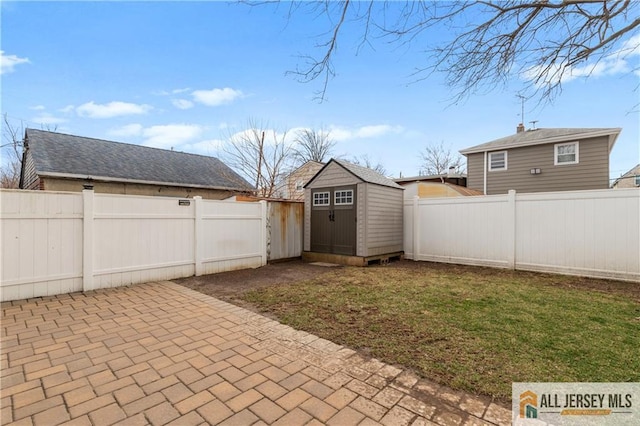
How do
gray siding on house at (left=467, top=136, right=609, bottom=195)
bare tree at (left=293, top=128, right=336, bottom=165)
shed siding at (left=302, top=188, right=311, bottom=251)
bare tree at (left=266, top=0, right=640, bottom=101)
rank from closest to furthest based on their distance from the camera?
bare tree at (left=266, top=0, right=640, bottom=101) < shed siding at (left=302, top=188, right=311, bottom=251) < gray siding on house at (left=467, top=136, right=609, bottom=195) < bare tree at (left=293, top=128, right=336, bottom=165)

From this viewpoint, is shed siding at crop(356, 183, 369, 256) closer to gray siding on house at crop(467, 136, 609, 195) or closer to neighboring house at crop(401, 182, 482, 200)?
neighboring house at crop(401, 182, 482, 200)

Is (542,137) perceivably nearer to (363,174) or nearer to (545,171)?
(545,171)

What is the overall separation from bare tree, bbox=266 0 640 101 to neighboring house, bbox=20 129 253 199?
1037 cm

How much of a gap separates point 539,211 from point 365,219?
384cm

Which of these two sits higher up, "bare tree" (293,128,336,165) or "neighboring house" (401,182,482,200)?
"bare tree" (293,128,336,165)

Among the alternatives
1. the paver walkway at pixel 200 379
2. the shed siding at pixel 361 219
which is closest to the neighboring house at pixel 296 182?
the shed siding at pixel 361 219

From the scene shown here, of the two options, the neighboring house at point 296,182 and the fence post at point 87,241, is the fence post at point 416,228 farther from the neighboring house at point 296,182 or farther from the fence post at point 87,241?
the neighboring house at point 296,182

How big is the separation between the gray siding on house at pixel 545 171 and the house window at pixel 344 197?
821 centimetres

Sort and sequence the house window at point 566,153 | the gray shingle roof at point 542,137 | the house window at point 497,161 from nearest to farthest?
the gray shingle roof at point 542,137 → the house window at point 566,153 → the house window at point 497,161

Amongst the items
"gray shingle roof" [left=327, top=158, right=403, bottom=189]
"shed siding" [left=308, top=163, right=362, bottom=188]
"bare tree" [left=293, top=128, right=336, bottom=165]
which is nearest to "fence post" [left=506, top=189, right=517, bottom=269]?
"gray shingle roof" [left=327, top=158, right=403, bottom=189]

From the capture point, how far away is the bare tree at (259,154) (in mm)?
13688

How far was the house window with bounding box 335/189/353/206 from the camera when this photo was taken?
781 cm

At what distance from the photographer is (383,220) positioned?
8.07 m

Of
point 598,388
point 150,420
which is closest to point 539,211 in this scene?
point 598,388
